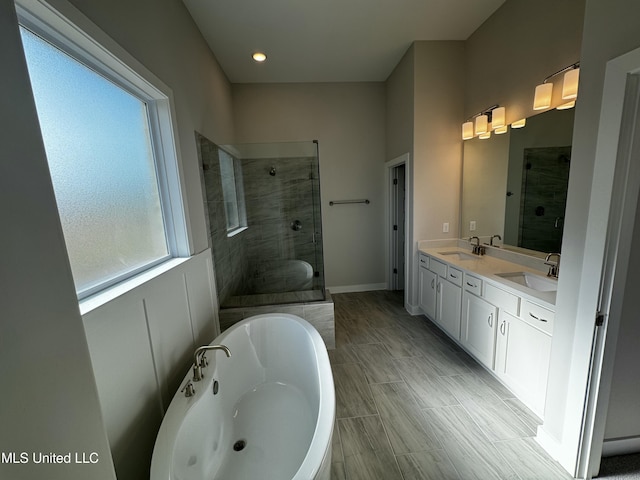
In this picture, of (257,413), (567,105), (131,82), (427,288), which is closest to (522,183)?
(567,105)

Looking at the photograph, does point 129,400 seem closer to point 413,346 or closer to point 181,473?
point 181,473

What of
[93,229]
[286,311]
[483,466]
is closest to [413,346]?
[483,466]

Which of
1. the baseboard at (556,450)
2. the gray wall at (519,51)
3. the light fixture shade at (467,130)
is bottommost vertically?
the baseboard at (556,450)

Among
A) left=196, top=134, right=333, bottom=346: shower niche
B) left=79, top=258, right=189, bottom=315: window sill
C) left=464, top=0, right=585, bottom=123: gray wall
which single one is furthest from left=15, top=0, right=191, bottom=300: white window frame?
left=464, top=0, right=585, bottom=123: gray wall

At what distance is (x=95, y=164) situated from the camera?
3.92 feet

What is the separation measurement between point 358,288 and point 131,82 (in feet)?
11.9

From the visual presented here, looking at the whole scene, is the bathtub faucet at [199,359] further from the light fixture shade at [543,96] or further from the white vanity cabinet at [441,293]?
the light fixture shade at [543,96]

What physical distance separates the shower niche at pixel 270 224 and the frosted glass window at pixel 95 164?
3.80ft

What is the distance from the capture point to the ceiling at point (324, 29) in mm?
2201

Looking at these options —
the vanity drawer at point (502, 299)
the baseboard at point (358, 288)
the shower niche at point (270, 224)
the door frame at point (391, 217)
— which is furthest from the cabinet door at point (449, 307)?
the baseboard at point (358, 288)

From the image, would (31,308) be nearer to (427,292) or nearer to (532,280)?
(532,280)

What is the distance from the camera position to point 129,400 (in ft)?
3.77

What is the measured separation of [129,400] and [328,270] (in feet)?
10.3

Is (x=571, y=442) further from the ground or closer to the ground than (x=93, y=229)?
closer to the ground
